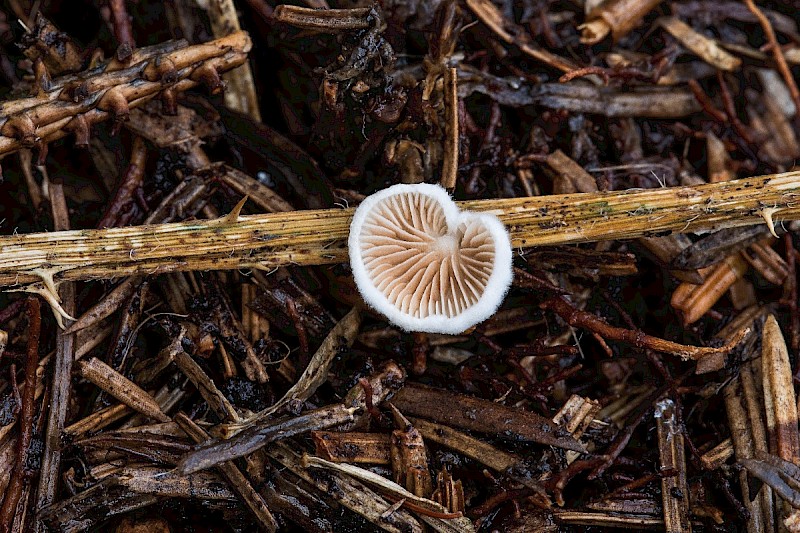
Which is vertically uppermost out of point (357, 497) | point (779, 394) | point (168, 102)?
point (168, 102)

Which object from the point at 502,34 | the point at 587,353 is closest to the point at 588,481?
the point at 587,353

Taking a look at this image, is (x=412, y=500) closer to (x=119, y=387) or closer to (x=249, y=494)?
(x=249, y=494)

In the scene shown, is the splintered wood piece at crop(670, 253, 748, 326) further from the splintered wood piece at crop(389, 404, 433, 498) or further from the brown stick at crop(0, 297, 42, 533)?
the brown stick at crop(0, 297, 42, 533)

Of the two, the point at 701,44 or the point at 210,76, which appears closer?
the point at 210,76

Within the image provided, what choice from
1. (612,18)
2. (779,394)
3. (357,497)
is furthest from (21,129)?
(779,394)

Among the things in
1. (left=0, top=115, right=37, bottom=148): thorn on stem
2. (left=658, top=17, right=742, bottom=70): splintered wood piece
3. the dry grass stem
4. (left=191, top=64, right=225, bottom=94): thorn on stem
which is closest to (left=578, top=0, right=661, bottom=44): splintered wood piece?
(left=658, top=17, right=742, bottom=70): splintered wood piece

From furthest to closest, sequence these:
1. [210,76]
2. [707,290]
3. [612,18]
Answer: [612,18]
[707,290]
[210,76]
